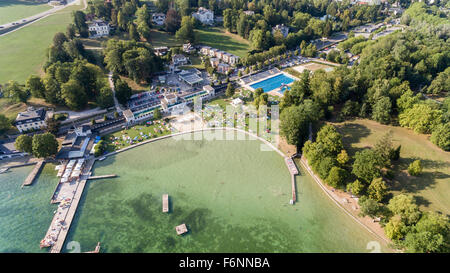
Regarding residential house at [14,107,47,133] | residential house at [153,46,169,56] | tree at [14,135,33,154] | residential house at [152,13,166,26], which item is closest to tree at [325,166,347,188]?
tree at [14,135,33,154]

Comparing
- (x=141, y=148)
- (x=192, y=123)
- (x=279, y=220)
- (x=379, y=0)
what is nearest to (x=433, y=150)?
(x=279, y=220)

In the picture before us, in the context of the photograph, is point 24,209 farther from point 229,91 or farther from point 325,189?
point 325,189

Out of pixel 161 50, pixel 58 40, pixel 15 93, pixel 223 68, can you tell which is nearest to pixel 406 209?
pixel 223 68

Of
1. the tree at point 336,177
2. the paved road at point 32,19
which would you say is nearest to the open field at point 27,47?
the paved road at point 32,19

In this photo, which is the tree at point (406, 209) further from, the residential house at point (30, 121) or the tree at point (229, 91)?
the residential house at point (30, 121)

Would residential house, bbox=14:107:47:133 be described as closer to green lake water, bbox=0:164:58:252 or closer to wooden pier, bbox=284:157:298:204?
green lake water, bbox=0:164:58:252
